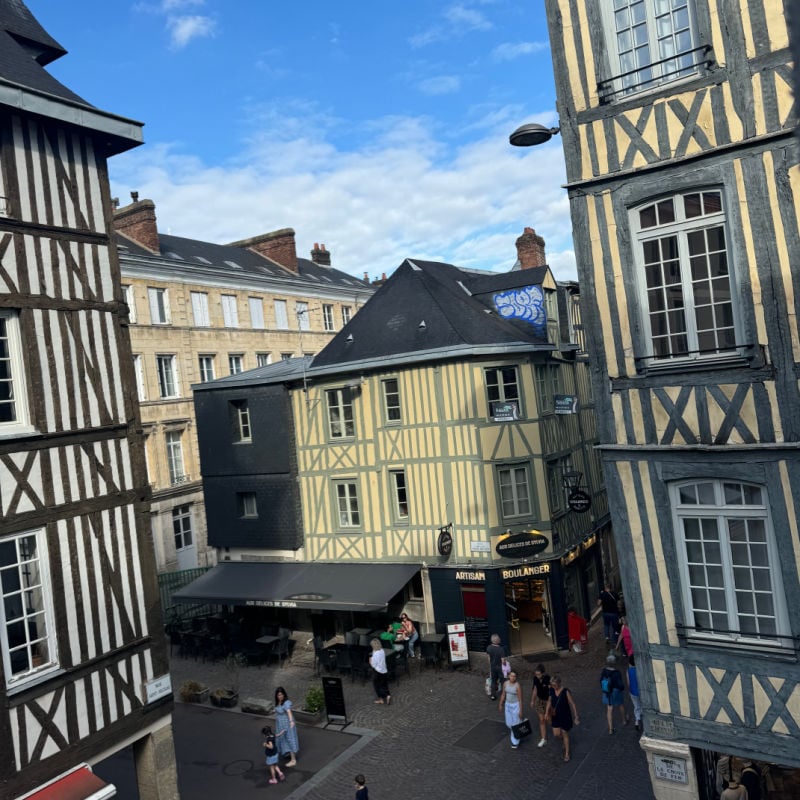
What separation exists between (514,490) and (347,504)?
13.9 ft

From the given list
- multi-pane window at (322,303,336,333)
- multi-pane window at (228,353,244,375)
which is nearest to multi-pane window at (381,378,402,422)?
multi-pane window at (228,353,244,375)

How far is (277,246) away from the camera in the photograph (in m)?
35.2

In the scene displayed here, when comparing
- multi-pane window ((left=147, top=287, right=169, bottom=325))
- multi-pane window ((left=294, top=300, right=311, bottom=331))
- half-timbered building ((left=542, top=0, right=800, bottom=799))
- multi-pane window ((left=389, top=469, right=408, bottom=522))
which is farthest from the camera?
multi-pane window ((left=294, top=300, right=311, bottom=331))

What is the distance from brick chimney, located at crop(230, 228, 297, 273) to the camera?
35188mm

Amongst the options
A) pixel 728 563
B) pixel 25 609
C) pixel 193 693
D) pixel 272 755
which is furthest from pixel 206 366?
pixel 728 563

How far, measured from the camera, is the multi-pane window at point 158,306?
2709 cm

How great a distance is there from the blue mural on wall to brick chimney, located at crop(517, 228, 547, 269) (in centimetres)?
471

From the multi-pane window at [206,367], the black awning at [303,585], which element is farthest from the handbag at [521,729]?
the multi-pane window at [206,367]

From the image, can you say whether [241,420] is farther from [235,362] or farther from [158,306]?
[235,362]

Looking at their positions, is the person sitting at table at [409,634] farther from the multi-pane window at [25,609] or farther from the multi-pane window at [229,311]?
the multi-pane window at [229,311]

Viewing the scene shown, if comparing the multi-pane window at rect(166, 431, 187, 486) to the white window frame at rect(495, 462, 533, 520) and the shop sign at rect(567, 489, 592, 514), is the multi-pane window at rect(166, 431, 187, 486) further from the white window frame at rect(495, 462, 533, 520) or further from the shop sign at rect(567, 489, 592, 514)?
the shop sign at rect(567, 489, 592, 514)

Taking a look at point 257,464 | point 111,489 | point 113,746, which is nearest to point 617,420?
point 111,489

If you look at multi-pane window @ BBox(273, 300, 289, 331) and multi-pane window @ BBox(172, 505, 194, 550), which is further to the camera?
multi-pane window @ BBox(273, 300, 289, 331)

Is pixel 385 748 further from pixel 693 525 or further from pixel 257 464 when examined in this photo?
pixel 257 464
